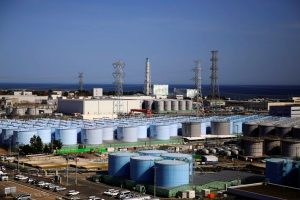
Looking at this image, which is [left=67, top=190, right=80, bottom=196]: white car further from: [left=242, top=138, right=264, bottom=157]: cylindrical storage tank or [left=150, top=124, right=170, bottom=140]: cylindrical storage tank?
[left=150, top=124, right=170, bottom=140]: cylindrical storage tank

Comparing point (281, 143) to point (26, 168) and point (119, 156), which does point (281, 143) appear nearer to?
point (119, 156)

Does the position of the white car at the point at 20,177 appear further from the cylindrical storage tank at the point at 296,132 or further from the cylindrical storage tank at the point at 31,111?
the cylindrical storage tank at the point at 31,111

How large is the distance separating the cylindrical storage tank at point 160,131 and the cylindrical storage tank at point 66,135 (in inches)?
117

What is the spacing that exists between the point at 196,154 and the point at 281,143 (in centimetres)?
233

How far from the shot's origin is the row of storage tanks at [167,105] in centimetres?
2789

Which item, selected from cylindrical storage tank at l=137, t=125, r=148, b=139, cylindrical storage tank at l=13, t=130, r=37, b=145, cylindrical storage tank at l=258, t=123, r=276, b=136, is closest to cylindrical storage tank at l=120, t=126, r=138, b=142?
cylindrical storage tank at l=137, t=125, r=148, b=139

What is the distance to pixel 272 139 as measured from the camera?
44.5 feet

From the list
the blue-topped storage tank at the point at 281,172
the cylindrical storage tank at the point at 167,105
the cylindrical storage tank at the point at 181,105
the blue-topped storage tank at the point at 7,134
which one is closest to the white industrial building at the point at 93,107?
the cylindrical storage tank at the point at 167,105

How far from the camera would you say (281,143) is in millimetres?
13156

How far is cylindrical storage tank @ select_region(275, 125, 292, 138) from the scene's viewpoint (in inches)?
561

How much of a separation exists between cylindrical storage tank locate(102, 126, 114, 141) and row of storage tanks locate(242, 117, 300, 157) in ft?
14.3

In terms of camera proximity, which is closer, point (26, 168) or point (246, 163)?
point (26, 168)

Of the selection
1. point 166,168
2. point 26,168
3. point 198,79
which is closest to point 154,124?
point 26,168

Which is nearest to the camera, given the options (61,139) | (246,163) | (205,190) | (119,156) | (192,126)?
(205,190)
